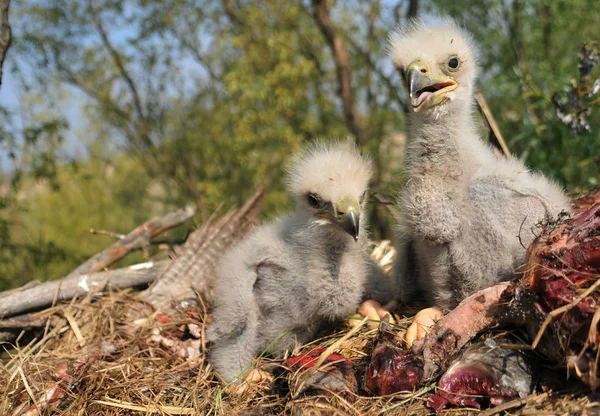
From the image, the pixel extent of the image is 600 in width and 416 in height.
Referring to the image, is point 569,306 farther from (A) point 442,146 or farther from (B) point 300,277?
(B) point 300,277

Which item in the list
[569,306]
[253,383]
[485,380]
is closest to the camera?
[569,306]

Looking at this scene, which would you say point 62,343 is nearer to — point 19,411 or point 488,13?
point 19,411

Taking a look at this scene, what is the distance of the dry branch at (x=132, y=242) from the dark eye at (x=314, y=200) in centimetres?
155

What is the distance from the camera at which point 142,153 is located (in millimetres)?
8023

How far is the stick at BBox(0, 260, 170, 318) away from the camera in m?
3.06

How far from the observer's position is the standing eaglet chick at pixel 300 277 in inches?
104

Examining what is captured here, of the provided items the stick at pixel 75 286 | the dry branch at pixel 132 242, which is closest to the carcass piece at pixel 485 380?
the stick at pixel 75 286

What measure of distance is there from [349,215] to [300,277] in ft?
1.52

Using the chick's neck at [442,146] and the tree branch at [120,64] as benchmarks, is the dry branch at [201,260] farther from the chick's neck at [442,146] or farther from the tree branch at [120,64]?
the tree branch at [120,64]

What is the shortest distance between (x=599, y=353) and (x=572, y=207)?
1.09m

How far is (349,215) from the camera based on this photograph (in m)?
2.44

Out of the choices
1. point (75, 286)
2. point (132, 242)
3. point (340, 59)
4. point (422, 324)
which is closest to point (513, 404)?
point (422, 324)

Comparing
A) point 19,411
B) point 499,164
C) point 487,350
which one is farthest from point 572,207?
point 19,411

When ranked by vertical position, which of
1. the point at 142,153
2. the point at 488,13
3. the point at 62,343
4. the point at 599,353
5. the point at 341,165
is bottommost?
the point at 142,153
